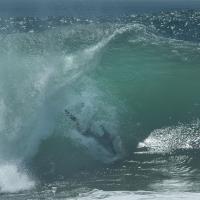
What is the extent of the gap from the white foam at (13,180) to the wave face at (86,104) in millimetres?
44

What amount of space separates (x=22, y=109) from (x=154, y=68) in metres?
10.4

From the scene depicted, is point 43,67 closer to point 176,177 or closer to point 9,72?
point 9,72

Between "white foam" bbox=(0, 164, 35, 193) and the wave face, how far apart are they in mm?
44

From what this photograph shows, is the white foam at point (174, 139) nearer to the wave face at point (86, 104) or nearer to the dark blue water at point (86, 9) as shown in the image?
the wave face at point (86, 104)

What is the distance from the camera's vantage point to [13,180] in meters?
20.4

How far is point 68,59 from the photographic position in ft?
99.8

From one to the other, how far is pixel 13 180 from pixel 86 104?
6706 millimetres

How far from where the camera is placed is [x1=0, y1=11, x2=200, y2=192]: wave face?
22.8 metres

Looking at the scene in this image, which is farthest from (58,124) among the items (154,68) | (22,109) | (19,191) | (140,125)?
(154,68)

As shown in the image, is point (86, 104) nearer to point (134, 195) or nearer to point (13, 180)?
point (13, 180)

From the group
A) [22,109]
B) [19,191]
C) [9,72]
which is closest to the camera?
[19,191]

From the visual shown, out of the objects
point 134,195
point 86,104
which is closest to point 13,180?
point 134,195

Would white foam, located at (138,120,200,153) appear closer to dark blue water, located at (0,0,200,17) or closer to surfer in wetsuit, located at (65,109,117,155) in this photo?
surfer in wetsuit, located at (65,109,117,155)

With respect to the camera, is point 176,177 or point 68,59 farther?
point 68,59
